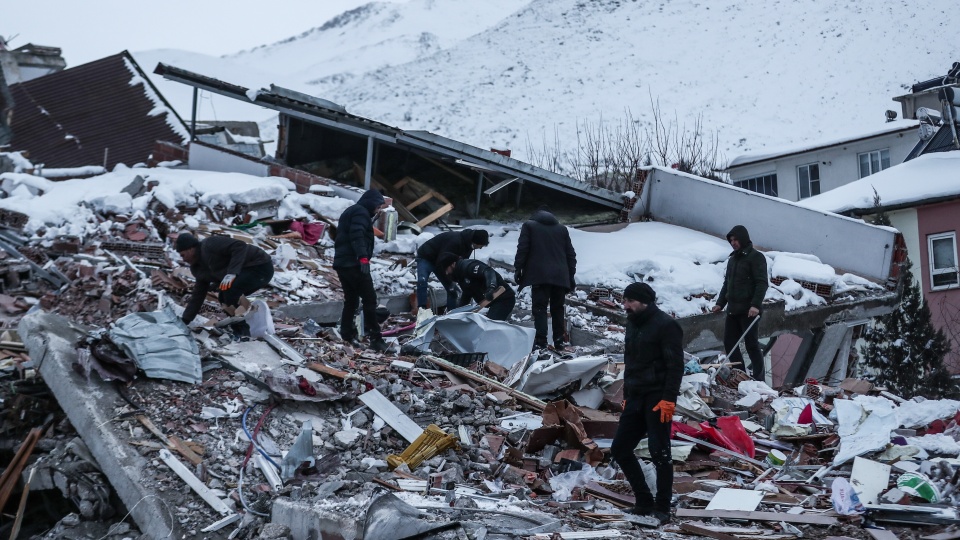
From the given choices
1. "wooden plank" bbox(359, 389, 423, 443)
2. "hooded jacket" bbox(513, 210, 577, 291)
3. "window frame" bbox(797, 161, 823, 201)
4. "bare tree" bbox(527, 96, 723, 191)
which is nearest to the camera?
"wooden plank" bbox(359, 389, 423, 443)

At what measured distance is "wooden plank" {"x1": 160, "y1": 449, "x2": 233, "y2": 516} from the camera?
22.7 ft

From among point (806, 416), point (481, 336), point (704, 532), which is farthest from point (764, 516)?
point (481, 336)

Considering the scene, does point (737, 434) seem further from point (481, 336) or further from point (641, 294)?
point (481, 336)

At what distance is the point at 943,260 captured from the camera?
22.7 meters

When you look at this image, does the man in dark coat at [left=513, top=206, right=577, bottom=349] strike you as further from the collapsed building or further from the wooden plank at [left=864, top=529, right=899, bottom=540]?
the wooden plank at [left=864, top=529, right=899, bottom=540]

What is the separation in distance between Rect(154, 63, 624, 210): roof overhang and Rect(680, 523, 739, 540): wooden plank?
10065mm

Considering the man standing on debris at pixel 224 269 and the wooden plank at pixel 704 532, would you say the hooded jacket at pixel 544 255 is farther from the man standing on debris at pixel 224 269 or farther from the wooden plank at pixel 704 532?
the wooden plank at pixel 704 532

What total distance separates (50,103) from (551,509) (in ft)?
52.3

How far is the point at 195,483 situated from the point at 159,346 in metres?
1.94

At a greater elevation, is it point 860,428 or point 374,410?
point 374,410

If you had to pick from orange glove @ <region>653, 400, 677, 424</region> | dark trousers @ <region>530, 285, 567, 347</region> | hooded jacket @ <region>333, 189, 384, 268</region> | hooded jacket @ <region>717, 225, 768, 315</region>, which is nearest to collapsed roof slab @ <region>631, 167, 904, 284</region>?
hooded jacket @ <region>717, 225, 768, 315</region>

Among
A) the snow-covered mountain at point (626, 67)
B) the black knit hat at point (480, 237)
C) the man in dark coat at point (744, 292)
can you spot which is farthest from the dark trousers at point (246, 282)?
the snow-covered mountain at point (626, 67)

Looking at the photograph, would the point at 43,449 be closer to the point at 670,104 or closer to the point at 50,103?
the point at 50,103

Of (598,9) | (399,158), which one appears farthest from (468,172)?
(598,9)
